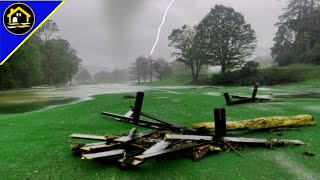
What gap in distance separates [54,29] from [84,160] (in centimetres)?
9396

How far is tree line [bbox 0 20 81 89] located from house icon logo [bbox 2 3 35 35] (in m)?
50.4

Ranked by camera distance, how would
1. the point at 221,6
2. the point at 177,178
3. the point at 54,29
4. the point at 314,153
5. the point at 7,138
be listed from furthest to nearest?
the point at 54,29 < the point at 221,6 < the point at 7,138 < the point at 314,153 < the point at 177,178

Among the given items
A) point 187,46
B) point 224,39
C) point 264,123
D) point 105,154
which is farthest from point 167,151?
point 187,46

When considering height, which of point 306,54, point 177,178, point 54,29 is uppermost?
point 54,29

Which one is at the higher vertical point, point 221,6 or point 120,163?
point 221,6

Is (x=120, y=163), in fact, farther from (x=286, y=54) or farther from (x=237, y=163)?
(x=286, y=54)

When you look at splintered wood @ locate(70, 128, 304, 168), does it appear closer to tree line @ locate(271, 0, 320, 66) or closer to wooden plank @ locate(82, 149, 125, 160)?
wooden plank @ locate(82, 149, 125, 160)

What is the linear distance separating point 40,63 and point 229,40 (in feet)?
154

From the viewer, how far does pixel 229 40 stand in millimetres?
74562

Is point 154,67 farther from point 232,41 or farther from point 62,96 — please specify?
point 62,96

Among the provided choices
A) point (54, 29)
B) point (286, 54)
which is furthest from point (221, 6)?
point (54, 29)

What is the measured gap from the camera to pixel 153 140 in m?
8.69

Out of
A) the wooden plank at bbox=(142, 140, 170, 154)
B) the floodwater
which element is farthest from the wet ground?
the wooden plank at bbox=(142, 140, 170, 154)

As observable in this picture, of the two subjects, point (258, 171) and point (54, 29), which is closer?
point (258, 171)
